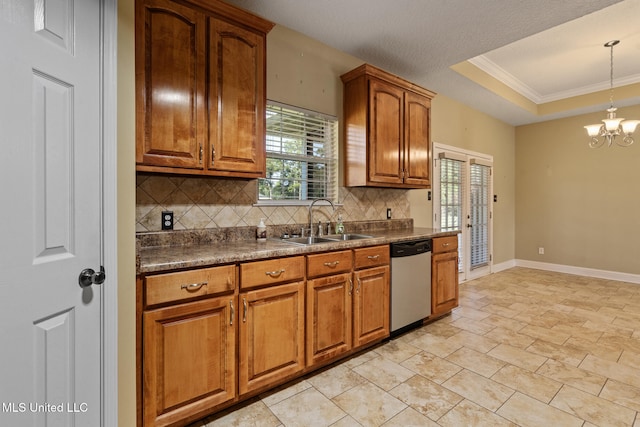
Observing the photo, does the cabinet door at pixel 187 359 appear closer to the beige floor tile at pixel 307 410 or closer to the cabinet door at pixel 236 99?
the beige floor tile at pixel 307 410

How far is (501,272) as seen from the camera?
5.57m

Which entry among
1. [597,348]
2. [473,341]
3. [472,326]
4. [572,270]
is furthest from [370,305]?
[572,270]

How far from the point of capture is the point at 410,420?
5.75ft

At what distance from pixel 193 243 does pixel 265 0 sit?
76.3 inches

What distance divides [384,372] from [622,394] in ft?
5.06

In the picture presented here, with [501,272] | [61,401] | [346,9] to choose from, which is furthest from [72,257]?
[501,272]

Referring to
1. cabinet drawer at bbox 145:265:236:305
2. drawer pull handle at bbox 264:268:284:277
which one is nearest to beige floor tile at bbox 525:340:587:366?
drawer pull handle at bbox 264:268:284:277

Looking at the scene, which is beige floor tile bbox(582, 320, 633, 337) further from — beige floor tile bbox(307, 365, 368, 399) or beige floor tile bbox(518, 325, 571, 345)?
beige floor tile bbox(307, 365, 368, 399)

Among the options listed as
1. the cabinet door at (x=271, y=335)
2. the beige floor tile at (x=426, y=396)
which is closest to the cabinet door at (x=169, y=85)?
the cabinet door at (x=271, y=335)

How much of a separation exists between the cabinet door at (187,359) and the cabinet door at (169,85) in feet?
2.94

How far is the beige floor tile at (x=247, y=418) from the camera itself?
173 centimetres

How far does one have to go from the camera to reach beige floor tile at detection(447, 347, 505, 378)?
2297 millimetres

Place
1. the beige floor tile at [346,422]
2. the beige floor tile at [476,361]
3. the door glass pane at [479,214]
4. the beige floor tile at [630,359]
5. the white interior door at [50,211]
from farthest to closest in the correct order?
the door glass pane at [479,214] → the beige floor tile at [630,359] → the beige floor tile at [476,361] → the beige floor tile at [346,422] → the white interior door at [50,211]

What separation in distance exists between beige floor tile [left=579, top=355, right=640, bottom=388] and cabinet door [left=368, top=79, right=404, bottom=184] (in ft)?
7.12
